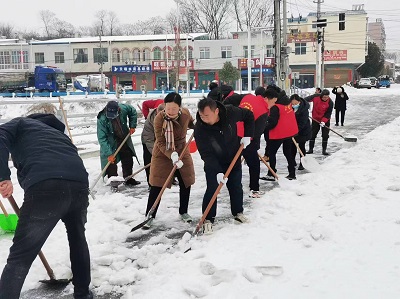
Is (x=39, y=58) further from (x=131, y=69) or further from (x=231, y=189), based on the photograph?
(x=231, y=189)

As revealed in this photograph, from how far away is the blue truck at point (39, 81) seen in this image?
137 ft

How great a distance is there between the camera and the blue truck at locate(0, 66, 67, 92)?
41906 millimetres

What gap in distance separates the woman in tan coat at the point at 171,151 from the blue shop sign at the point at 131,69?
4535 cm

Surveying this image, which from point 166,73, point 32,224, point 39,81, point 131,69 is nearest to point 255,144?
point 32,224

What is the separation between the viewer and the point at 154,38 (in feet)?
166

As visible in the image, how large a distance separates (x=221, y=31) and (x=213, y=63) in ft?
33.2

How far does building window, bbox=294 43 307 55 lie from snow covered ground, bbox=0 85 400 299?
4624 centimetres

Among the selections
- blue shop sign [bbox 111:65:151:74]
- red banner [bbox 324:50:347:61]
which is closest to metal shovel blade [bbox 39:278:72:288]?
blue shop sign [bbox 111:65:151:74]

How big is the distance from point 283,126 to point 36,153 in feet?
15.2

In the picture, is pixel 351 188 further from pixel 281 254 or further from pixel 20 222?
pixel 20 222

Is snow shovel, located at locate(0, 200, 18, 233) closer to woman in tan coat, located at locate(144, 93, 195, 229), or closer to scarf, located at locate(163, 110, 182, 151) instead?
woman in tan coat, located at locate(144, 93, 195, 229)

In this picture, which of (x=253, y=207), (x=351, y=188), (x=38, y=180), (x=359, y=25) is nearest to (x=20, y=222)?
(x=38, y=180)

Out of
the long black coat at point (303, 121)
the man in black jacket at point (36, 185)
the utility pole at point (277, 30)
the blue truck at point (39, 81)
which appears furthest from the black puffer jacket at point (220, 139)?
the blue truck at point (39, 81)

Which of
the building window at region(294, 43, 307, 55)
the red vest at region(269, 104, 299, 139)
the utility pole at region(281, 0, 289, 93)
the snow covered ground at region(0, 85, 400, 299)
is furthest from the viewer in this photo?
the building window at region(294, 43, 307, 55)
